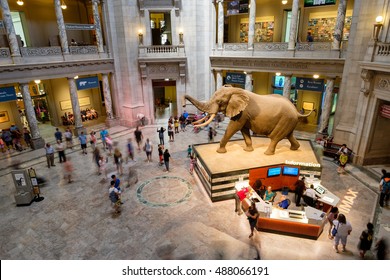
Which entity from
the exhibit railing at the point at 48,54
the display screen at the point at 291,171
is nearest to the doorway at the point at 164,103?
the exhibit railing at the point at 48,54

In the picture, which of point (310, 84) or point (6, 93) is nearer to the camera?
point (6, 93)

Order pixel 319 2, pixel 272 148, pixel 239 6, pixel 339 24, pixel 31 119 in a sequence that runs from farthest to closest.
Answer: pixel 239 6
pixel 31 119
pixel 319 2
pixel 339 24
pixel 272 148

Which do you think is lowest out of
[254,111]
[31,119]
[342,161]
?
[342,161]

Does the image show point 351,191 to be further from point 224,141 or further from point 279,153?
point 224,141

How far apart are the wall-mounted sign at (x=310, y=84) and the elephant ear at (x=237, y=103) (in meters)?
7.90

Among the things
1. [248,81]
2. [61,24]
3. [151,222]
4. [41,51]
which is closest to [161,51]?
[61,24]

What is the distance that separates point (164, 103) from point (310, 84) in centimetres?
1670

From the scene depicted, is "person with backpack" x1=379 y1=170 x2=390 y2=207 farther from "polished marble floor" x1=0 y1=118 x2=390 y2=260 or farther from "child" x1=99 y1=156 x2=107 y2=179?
"child" x1=99 y1=156 x2=107 y2=179

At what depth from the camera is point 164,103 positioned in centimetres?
3000

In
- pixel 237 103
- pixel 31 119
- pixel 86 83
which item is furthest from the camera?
pixel 86 83

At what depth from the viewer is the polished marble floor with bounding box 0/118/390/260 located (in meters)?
8.20

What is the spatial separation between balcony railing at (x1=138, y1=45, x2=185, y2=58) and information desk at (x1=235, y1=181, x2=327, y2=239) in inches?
575

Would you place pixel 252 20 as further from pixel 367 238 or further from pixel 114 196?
pixel 367 238

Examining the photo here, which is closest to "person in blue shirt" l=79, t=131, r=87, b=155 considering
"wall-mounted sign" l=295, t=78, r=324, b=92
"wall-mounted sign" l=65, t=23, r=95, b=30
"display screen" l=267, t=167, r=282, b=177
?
"wall-mounted sign" l=65, t=23, r=95, b=30
